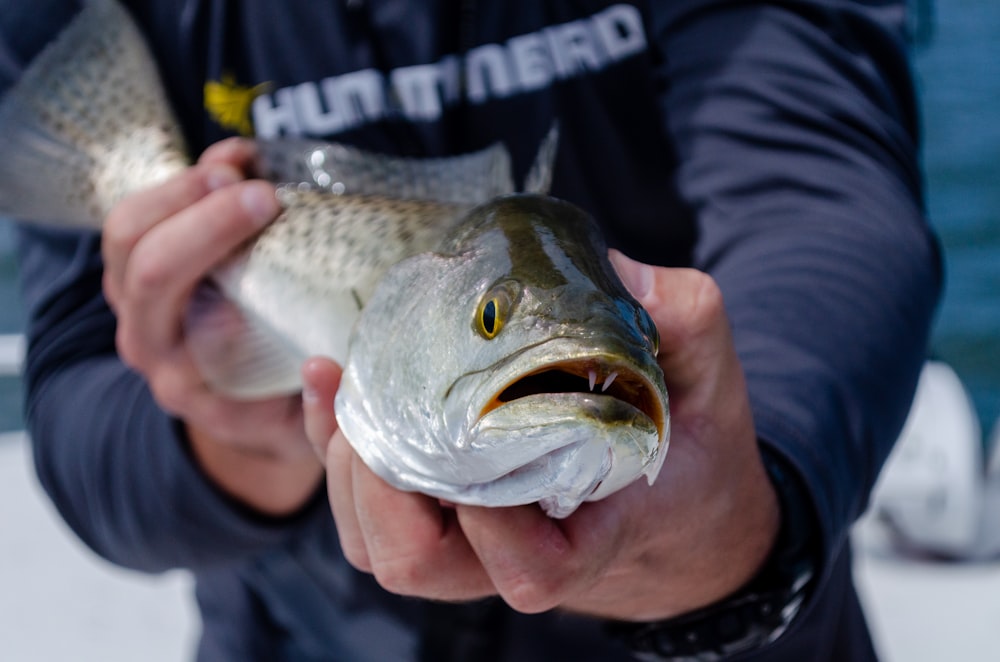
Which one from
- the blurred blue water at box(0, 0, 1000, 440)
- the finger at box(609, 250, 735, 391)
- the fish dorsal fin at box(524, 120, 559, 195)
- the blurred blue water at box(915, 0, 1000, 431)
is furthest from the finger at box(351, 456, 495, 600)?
the blurred blue water at box(915, 0, 1000, 431)

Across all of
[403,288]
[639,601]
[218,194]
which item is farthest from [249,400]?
[639,601]

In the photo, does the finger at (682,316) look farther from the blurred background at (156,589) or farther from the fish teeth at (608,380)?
the blurred background at (156,589)

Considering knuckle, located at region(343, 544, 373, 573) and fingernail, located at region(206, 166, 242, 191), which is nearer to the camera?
knuckle, located at region(343, 544, 373, 573)

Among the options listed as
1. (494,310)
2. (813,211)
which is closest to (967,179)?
(813,211)

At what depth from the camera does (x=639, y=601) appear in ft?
3.83

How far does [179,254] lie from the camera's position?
131 cm

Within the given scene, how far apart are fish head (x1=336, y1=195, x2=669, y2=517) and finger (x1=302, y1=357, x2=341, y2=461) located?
0.02 metres

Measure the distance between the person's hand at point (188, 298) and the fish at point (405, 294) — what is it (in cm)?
4

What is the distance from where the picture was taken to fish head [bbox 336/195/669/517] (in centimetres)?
73

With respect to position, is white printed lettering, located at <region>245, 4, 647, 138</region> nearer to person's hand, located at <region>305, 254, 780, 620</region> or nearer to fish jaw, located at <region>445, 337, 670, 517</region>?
person's hand, located at <region>305, 254, 780, 620</region>

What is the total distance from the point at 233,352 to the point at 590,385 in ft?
2.81

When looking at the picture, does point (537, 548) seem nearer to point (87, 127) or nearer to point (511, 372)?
point (511, 372)

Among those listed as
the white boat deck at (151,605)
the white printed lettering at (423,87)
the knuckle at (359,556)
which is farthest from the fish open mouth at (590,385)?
the white boat deck at (151,605)

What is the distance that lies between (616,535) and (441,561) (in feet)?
0.61
